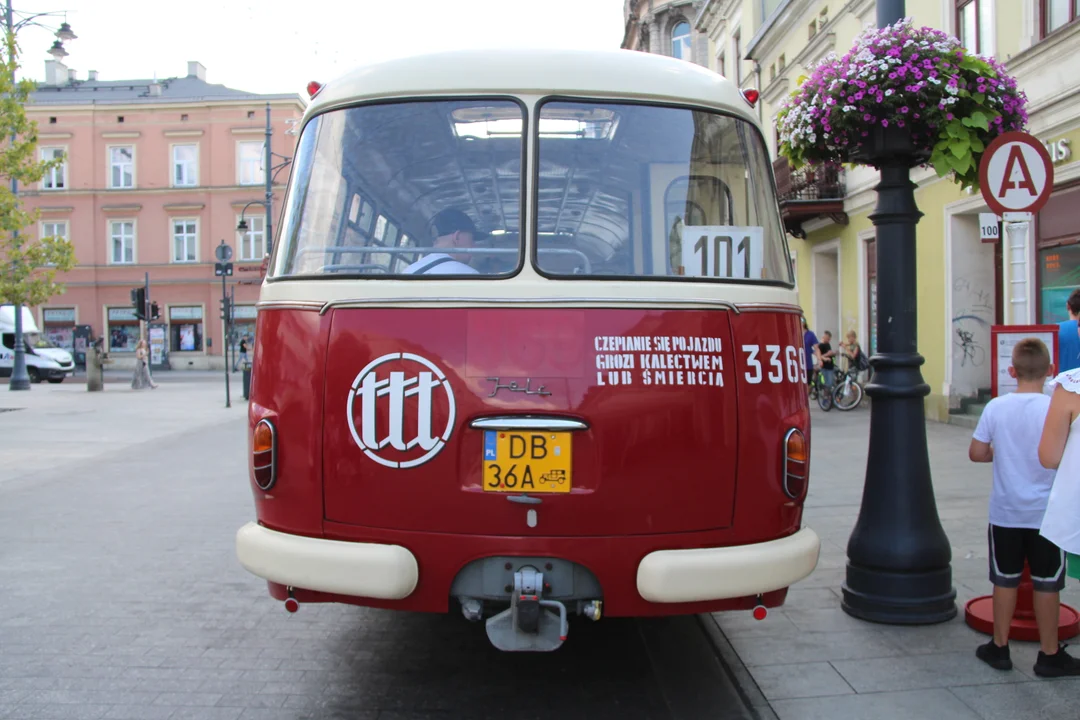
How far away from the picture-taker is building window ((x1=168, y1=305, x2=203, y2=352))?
1891 inches

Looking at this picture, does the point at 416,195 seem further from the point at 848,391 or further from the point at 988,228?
the point at 848,391

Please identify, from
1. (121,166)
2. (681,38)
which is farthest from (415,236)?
(121,166)

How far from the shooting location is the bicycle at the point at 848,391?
18.1 metres

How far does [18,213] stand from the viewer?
20.1m

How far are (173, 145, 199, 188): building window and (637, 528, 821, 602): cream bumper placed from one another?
4947cm

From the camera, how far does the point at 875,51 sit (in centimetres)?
513

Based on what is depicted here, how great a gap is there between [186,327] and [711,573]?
48.0m

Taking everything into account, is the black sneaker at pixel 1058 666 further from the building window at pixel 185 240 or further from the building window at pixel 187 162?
the building window at pixel 187 162

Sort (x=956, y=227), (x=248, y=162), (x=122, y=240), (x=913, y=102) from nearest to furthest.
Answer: (x=913, y=102)
(x=956, y=227)
(x=248, y=162)
(x=122, y=240)

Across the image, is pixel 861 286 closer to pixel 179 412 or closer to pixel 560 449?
pixel 179 412

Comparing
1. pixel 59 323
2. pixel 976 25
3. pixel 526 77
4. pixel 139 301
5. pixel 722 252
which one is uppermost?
pixel 976 25

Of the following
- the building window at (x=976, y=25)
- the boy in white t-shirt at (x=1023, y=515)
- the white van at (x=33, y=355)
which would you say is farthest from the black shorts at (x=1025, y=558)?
the white van at (x=33, y=355)

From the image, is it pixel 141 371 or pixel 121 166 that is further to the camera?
pixel 121 166

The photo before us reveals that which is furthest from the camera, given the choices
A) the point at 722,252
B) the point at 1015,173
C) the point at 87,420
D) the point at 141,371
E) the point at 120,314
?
the point at 120,314
